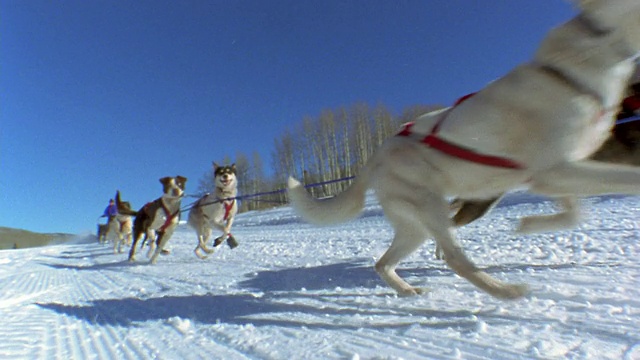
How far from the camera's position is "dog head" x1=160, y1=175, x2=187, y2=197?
313 inches

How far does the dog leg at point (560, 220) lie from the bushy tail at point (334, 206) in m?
1.15

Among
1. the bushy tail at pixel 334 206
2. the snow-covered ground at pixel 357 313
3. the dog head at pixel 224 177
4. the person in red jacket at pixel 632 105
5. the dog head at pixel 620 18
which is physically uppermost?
the dog head at pixel 224 177

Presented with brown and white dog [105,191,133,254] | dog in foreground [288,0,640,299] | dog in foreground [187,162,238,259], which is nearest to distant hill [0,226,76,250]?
brown and white dog [105,191,133,254]

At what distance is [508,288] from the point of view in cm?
202

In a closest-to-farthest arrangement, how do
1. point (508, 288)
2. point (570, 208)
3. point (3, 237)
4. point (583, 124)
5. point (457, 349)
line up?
point (457, 349)
point (583, 124)
point (508, 288)
point (570, 208)
point (3, 237)

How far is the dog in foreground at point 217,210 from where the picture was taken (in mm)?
7492

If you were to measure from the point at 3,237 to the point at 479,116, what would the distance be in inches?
1322

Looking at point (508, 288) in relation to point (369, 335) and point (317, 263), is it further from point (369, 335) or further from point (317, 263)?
point (317, 263)

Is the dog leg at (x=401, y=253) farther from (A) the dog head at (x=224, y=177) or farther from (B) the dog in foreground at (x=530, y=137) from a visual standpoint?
(A) the dog head at (x=224, y=177)

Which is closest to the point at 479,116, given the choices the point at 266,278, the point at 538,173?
the point at 538,173

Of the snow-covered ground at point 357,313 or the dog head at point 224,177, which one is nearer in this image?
the snow-covered ground at point 357,313

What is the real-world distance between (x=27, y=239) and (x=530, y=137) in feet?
112

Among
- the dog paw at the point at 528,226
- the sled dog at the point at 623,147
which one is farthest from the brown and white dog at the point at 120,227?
the sled dog at the point at 623,147

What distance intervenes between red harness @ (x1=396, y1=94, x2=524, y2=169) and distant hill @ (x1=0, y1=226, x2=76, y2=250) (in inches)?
1142
